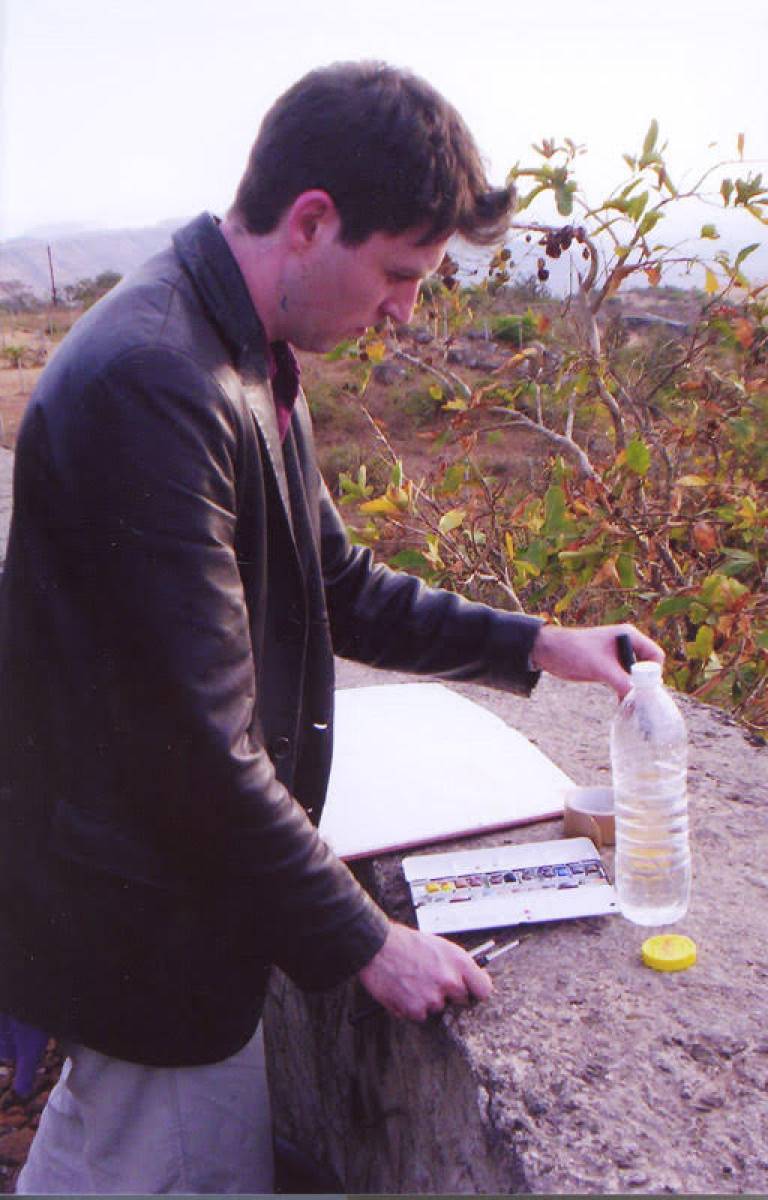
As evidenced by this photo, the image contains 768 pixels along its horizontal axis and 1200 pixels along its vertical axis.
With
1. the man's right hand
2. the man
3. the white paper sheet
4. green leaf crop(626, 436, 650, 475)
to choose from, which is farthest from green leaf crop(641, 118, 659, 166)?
the man's right hand

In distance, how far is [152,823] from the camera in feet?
4.41

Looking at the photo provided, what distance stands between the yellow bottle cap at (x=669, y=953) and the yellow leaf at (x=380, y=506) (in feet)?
5.09

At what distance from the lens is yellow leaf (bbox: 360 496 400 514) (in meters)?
2.84

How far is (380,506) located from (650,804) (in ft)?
4.32

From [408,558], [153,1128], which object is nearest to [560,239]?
[408,558]

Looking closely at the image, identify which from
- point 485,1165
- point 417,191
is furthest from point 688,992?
point 417,191

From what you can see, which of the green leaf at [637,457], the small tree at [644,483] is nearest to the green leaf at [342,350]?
the small tree at [644,483]

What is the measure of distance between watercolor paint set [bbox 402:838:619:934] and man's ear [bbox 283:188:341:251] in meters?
0.91

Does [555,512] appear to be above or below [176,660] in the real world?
below

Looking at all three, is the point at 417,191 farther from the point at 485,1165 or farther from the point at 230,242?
the point at 485,1165

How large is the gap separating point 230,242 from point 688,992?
112 centimetres

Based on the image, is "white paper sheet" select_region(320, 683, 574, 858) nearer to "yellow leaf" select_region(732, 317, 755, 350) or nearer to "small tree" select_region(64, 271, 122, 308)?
"yellow leaf" select_region(732, 317, 755, 350)

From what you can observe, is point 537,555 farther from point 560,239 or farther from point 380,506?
point 560,239

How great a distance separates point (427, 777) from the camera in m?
1.99
